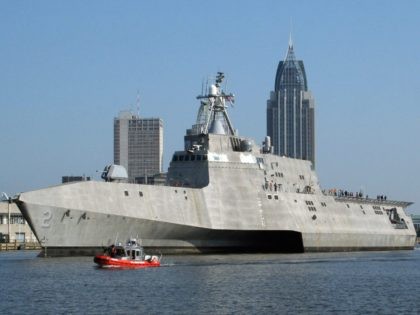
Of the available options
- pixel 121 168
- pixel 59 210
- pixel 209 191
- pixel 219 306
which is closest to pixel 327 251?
pixel 209 191

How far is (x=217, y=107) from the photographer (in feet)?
265

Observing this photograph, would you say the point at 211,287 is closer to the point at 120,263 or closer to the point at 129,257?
the point at 120,263

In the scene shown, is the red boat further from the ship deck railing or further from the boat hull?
the ship deck railing

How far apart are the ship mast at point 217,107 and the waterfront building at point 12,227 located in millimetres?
39204

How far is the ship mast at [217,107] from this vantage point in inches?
3142

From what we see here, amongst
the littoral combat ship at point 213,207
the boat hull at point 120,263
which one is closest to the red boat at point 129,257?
the boat hull at point 120,263

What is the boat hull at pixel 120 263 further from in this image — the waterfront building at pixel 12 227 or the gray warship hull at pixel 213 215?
the waterfront building at pixel 12 227

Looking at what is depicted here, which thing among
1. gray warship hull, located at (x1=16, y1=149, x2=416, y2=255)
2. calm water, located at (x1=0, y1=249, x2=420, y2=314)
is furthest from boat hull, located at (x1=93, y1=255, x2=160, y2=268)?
gray warship hull, located at (x1=16, y1=149, x2=416, y2=255)

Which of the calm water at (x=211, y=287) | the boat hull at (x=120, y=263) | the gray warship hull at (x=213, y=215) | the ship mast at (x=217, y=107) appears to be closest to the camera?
the calm water at (x=211, y=287)

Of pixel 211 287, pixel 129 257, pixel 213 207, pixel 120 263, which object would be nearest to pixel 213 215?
pixel 213 207

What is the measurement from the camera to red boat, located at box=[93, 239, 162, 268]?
2360 inches

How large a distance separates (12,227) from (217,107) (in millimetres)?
42317

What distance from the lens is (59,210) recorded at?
204ft

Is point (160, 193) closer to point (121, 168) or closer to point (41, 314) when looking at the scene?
point (121, 168)
